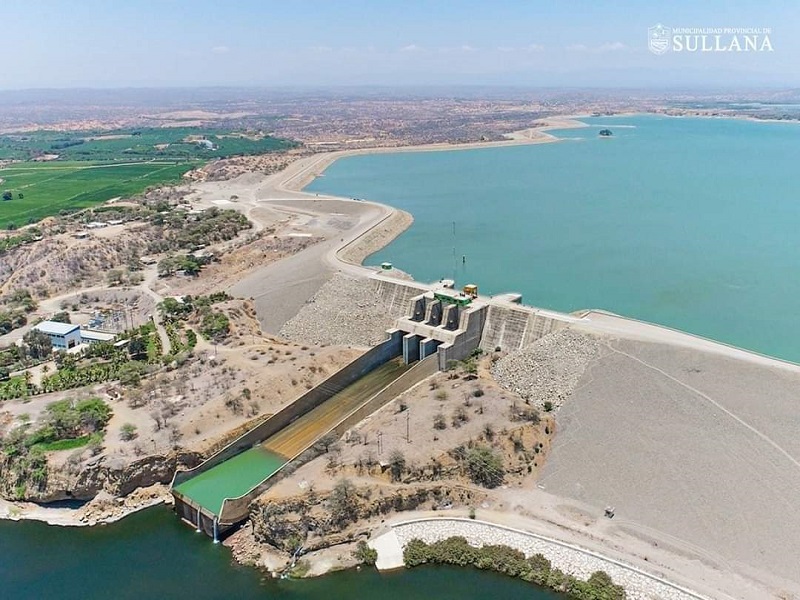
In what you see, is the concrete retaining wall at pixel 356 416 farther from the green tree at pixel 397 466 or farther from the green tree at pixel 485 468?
Answer: the green tree at pixel 485 468

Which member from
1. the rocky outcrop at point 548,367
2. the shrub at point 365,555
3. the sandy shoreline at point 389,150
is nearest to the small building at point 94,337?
the rocky outcrop at point 548,367

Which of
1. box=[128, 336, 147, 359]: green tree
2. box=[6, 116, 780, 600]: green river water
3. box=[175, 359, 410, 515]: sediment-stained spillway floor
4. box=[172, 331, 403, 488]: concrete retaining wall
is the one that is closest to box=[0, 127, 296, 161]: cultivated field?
box=[6, 116, 780, 600]: green river water

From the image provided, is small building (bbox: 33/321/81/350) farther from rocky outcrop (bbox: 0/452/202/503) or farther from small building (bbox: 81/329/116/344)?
rocky outcrop (bbox: 0/452/202/503)

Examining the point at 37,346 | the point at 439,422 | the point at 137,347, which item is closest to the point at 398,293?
the point at 439,422

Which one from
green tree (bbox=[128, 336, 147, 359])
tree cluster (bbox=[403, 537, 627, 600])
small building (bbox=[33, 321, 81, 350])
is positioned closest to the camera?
tree cluster (bbox=[403, 537, 627, 600])

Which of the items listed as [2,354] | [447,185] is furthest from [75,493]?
[447,185]

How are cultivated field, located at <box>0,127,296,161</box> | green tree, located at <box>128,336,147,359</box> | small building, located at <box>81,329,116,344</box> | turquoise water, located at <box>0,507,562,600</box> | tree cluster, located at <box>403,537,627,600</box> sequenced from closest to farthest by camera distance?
1. tree cluster, located at <box>403,537,627,600</box>
2. turquoise water, located at <box>0,507,562,600</box>
3. green tree, located at <box>128,336,147,359</box>
4. small building, located at <box>81,329,116,344</box>
5. cultivated field, located at <box>0,127,296,161</box>

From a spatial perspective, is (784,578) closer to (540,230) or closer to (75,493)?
(75,493)
